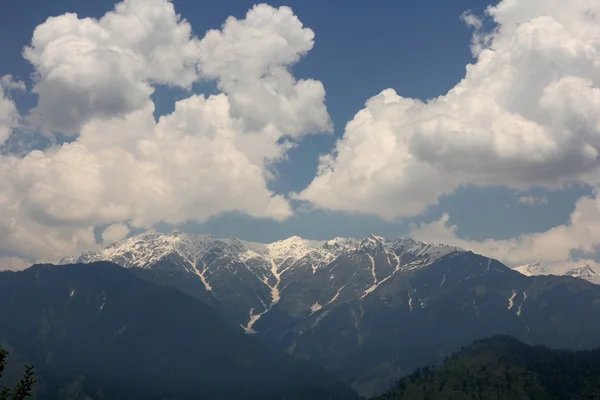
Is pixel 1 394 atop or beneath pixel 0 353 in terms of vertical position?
beneath

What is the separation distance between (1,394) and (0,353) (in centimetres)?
635

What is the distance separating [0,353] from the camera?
2660 inches

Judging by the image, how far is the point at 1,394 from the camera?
70.6 metres

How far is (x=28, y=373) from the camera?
223 ft

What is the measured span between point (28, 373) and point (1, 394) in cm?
584

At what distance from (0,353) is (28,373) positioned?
3.67m
